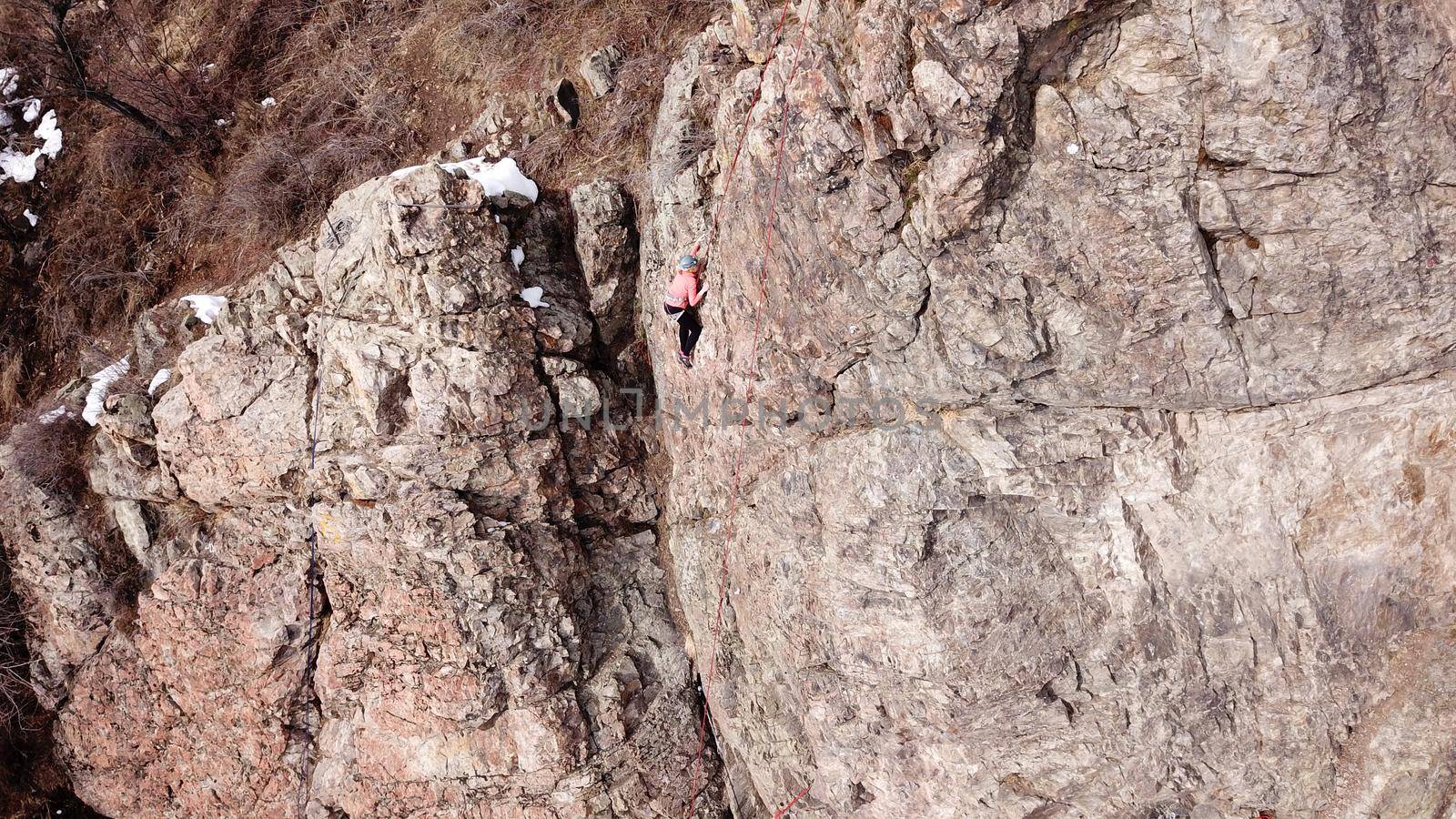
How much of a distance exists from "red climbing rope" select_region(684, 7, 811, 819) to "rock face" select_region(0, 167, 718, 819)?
0.72ft

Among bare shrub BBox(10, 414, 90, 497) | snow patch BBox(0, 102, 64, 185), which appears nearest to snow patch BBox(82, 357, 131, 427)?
bare shrub BBox(10, 414, 90, 497)

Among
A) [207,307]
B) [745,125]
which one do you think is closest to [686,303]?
[745,125]

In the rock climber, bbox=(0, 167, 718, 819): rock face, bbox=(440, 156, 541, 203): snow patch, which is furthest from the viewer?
bbox=(440, 156, 541, 203): snow patch

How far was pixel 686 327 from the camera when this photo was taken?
786 cm

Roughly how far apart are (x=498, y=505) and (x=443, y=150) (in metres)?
4.62

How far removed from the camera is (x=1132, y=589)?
609 centimetres

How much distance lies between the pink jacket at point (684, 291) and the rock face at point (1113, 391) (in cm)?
59

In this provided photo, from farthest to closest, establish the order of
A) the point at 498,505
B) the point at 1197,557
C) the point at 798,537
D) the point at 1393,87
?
the point at 498,505 < the point at 798,537 < the point at 1197,557 < the point at 1393,87

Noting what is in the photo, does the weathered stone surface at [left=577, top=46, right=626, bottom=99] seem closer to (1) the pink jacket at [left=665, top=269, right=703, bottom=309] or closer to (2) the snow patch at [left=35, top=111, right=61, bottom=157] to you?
(1) the pink jacket at [left=665, top=269, right=703, bottom=309]

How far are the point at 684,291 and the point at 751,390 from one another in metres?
1.20

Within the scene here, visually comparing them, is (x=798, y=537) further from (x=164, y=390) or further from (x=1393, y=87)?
(x=164, y=390)

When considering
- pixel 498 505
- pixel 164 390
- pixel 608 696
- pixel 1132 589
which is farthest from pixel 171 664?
pixel 1132 589

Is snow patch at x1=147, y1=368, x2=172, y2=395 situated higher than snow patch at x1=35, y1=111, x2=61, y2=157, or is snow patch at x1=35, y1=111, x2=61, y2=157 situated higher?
snow patch at x1=35, y1=111, x2=61, y2=157

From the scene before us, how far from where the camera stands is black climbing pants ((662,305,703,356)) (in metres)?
7.82
